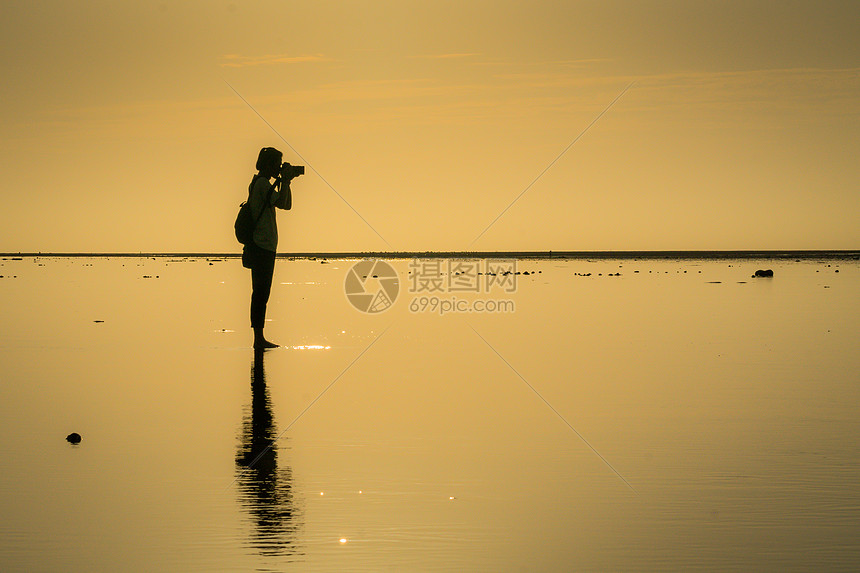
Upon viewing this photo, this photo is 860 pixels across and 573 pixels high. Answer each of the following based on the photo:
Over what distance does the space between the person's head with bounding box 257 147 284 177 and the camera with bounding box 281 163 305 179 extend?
13 cm

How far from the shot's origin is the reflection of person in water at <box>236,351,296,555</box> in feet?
18.9

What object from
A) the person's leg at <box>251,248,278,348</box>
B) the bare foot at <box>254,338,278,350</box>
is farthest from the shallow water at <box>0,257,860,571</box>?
the person's leg at <box>251,248,278,348</box>

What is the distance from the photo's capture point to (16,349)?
15.7 meters

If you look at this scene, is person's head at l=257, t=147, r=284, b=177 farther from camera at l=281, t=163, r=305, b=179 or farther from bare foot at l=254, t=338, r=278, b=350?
bare foot at l=254, t=338, r=278, b=350

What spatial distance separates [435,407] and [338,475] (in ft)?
10.1

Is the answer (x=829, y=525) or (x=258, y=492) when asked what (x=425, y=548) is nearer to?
(x=258, y=492)

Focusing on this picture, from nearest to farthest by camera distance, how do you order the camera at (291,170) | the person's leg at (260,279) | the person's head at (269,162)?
1. the person's leg at (260,279)
2. the camera at (291,170)
3. the person's head at (269,162)

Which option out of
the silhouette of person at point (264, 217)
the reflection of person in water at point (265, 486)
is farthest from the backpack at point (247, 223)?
the reflection of person in water at point (265, 486)

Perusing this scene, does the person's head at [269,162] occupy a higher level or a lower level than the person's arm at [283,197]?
higher

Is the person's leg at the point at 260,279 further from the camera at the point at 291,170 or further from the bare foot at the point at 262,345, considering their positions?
the camera at the point at 291,170

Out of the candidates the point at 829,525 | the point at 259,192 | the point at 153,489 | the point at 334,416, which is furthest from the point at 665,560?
the point at 259,192

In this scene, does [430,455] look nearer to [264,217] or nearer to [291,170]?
[264,217]

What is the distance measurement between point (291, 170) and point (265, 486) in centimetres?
922

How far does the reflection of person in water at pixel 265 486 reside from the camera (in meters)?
5.77
